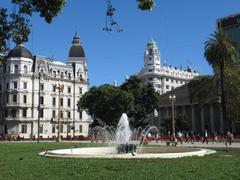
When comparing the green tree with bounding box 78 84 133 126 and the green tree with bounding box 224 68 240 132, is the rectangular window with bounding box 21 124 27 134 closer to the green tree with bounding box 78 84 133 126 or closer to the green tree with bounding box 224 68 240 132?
the green tree with bounding box 78 84 133 126

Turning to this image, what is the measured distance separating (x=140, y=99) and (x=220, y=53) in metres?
29.4

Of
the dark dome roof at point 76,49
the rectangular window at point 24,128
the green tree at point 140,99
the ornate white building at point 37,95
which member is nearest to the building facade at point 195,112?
the green tree at point 140,99

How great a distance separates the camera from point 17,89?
3681 inches

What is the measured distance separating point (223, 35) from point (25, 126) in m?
54.7

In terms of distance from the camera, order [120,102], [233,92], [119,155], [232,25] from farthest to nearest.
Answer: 1. [232,25]
2. [120,102]
3. [233,92]
4. [119,155]

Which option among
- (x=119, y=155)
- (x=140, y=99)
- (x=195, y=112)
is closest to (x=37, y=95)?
(x=140, y=99)

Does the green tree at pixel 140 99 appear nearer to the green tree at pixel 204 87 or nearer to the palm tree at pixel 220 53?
the green tree at pixel 204 87

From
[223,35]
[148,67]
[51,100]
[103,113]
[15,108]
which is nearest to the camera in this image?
[223,35]

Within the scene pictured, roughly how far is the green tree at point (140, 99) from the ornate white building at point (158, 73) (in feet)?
240

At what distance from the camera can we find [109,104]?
253ft

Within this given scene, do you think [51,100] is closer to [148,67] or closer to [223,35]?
[223,35]

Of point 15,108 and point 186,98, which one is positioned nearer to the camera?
point 15,108

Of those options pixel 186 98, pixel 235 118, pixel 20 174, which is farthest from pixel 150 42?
pixel 20 174

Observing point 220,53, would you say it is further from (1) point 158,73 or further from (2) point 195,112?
(1) point 158,73
